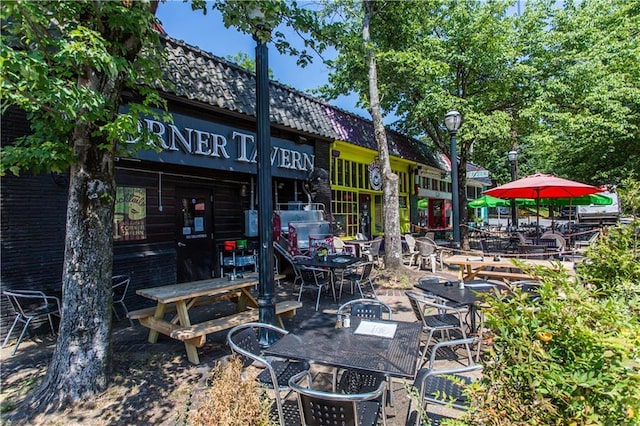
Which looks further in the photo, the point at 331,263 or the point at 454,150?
the point at 454,150

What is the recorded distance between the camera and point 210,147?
6.86 metres

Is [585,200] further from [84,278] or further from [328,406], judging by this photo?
[84,278]

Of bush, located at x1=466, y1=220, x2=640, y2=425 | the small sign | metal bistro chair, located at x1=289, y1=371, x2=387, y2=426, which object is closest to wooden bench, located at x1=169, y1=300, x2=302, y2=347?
metal bistro chair, located at x1=289, y1=371, x2=387, y2=426

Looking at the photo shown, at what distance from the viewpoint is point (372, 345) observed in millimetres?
2562

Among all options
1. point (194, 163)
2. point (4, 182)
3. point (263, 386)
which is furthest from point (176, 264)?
point (263, 386)

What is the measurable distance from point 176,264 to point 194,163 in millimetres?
2083

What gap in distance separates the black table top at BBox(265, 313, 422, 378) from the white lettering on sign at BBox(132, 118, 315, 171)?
3.71 meters

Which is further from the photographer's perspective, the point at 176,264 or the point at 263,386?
the point at 176,264

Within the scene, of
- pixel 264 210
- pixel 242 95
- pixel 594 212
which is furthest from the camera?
pixel 594 212

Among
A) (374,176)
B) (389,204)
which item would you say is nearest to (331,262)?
(389,204)

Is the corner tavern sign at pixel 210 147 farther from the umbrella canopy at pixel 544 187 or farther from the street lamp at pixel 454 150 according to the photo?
the umbrella canopy at pixel 544 187

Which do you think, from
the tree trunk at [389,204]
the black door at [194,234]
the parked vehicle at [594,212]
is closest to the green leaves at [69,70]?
the black door at [194,234]

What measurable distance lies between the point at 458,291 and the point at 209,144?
5.35 m

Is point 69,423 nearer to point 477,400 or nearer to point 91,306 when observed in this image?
point 91,306
